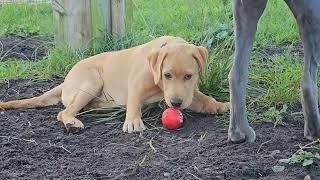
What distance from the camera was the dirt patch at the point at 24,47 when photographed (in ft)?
27.8

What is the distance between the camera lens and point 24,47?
8.92 metres

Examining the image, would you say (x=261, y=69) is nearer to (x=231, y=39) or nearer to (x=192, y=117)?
(x=231, y=39)

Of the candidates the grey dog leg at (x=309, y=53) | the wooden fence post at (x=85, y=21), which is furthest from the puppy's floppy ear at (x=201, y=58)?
the wooden fence post at (x=85, y=21)

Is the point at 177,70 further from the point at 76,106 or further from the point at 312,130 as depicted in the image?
the point at 312,130

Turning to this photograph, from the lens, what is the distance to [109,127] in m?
5.89

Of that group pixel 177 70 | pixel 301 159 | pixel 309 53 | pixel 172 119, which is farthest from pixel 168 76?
pixel 301 159

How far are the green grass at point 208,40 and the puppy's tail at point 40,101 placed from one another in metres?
0.90

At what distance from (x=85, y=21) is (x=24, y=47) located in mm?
1402

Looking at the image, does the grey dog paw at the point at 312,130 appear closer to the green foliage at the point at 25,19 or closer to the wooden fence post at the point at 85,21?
the wooden fence post at the point at 85,21

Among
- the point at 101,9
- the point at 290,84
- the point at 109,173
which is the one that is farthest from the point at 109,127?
the point at 101,9

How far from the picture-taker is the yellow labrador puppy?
575 centimetres

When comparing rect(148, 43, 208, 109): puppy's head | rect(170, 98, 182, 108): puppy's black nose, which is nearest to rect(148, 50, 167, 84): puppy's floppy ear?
rect(148, 43, 208, 109): puppy's head

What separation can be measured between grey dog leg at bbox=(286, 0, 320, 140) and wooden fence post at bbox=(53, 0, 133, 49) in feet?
10.7

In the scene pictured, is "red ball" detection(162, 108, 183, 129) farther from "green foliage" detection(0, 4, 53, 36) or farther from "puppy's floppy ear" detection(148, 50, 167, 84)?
"green foliage" detection(0, 4, 53, 36)
